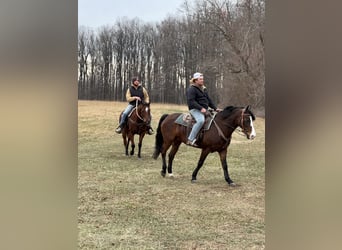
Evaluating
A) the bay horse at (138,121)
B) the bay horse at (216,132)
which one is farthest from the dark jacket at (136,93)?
the bay horse at (216,132)

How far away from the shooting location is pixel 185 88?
270cm

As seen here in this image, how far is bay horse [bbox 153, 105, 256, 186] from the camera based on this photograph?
7.66 feet

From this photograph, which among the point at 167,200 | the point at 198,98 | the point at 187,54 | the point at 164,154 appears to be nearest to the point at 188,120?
the point at 198,98

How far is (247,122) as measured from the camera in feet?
7.55

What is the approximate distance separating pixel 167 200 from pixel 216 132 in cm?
58

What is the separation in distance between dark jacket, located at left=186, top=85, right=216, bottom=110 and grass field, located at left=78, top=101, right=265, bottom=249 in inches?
8.4

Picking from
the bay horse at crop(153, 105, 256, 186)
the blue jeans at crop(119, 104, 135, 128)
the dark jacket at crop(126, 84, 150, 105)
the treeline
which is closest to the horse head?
the bay horse at crop(153, 105, 256, 186)

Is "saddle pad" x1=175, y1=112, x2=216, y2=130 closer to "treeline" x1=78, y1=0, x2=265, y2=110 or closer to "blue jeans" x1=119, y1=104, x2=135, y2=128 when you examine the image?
"treeline" x1=78, y1=0, x2=265, y2=110

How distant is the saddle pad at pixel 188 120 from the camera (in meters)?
2.53

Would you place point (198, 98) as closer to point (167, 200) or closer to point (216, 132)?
point (216, 132)
